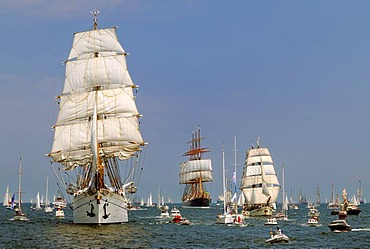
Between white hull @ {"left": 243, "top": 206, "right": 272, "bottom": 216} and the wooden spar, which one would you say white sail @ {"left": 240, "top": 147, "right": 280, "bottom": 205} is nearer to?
white hull @ {"left": 243, "top": 206, "right": 272, "bottom": 216}

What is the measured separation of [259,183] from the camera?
152 meters

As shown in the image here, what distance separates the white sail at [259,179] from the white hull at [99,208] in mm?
61337

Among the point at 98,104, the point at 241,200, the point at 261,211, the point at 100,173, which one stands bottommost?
the point at 261,211

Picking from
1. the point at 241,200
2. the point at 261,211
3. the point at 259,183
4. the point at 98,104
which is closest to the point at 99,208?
the point at 98,104

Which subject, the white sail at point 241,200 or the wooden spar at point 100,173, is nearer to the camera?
the wooden spar at point 100,173

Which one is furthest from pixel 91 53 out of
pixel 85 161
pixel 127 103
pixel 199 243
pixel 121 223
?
pixel 199 243

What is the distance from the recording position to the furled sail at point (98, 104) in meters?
103

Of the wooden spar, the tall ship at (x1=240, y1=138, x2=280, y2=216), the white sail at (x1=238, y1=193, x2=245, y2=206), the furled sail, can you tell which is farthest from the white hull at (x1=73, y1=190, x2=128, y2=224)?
the white sail at (x1=238, y1=193, x2=245, y2=206)

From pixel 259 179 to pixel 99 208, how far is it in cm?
7483

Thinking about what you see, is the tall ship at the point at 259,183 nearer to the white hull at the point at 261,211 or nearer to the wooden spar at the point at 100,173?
the white hull at the point at 261,211

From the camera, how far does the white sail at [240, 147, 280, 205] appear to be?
146375 millimetres

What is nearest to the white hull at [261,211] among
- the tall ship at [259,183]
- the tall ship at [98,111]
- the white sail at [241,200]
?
the tall ship at [259,183]

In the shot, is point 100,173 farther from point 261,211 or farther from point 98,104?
point 261,211

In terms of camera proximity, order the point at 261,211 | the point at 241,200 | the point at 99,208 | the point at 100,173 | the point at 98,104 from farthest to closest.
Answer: the point at 241,200
the point at 261,211
the point at 98,104
the point at 100,173
the point at 99,208
